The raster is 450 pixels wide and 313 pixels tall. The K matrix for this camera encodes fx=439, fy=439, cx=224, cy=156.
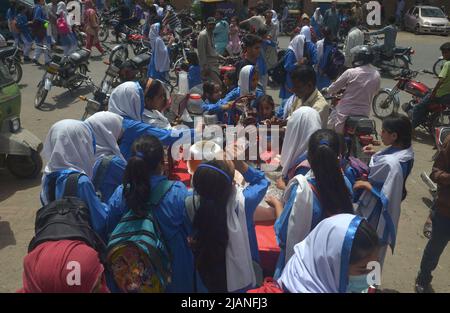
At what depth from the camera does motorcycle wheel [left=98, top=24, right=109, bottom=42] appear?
52.6 feet

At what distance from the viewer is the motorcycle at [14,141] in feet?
18.1

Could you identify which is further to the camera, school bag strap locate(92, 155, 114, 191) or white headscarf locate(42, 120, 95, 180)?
school bag strap locate(92, 155, 114, 191)

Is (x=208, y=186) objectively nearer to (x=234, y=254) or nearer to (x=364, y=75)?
(x=234, y=254)

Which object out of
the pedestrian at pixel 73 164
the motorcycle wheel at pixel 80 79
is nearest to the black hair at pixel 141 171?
the pedestrian at pixel 73 164

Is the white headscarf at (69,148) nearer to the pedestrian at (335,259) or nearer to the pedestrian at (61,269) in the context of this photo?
the pedestrian at (61,269)

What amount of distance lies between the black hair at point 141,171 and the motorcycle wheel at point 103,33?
14705mm

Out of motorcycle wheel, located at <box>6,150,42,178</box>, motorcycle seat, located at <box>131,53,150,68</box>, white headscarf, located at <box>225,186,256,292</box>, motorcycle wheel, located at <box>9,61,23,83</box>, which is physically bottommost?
motorcycle wheel, located at <box>6,150,42,178</box>

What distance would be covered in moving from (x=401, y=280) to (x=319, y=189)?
208 cm

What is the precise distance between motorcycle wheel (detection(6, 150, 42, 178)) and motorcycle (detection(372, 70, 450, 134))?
613 centimetres

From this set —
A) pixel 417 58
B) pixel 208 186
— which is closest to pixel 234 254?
pixel 208 186

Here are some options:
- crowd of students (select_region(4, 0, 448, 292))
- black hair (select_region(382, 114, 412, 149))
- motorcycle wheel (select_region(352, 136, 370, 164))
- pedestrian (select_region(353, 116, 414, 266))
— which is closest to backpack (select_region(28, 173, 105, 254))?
crowd of students (select_region(4, 0, 448, 292))

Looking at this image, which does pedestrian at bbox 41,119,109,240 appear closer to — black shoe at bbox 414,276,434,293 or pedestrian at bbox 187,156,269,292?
pedestrian at bbox 187,156,269,292

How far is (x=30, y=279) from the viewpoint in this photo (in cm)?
179

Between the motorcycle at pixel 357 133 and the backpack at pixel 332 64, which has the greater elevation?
the backpack at pixel 332 64
